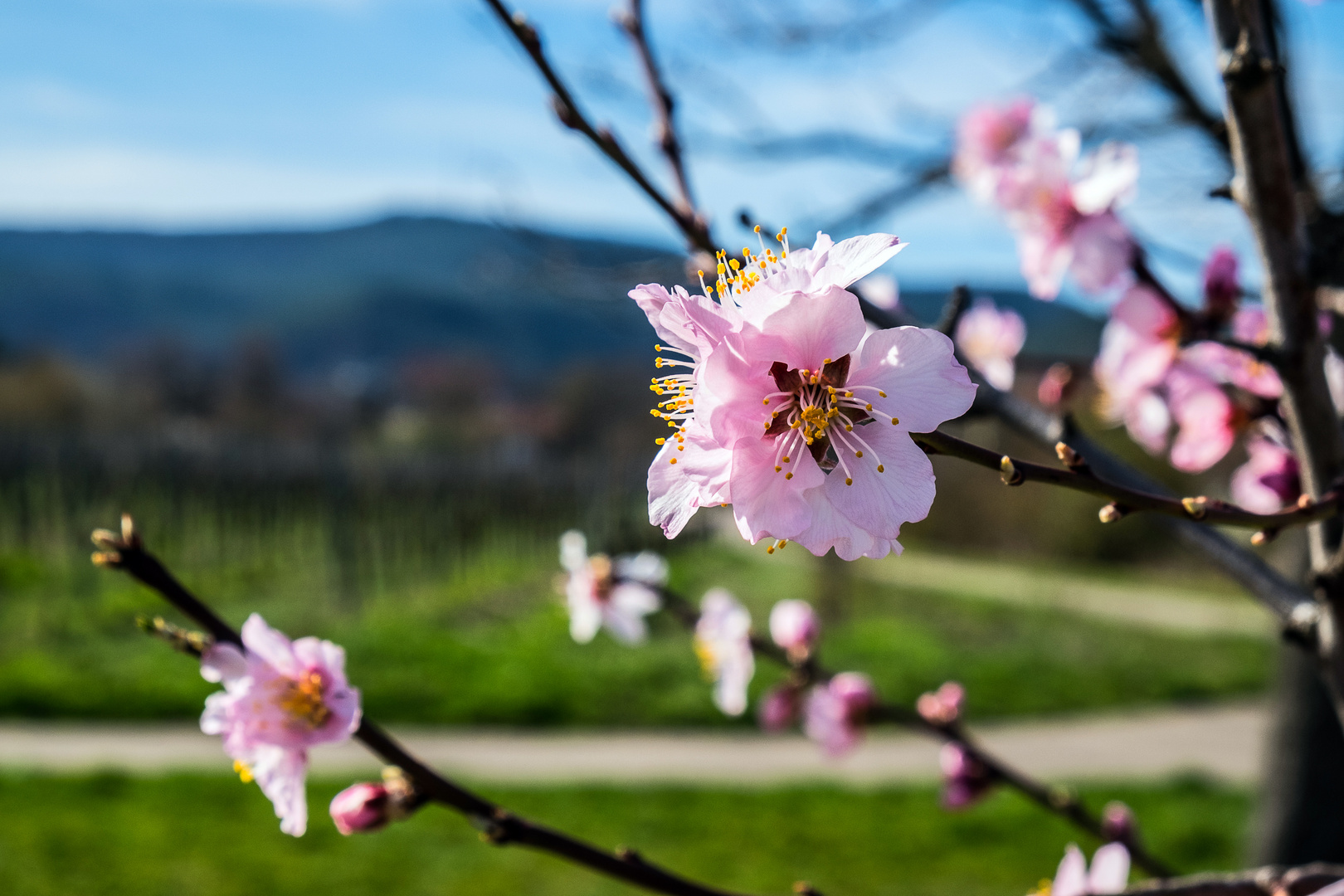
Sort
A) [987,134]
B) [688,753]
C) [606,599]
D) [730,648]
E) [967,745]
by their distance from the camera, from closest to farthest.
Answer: [967,745] < [730,648] < [606,599] < [987,134] < [688,753]

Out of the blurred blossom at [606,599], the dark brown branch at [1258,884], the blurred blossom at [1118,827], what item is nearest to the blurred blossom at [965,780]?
the blurred blossom at [1118,827]

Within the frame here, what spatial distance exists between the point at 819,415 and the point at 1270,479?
853mm

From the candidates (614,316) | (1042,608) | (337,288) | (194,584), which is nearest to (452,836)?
(614,316)

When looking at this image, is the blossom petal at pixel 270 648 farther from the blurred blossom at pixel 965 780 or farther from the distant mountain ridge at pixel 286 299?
the distant mountain ridge at pixel 286 299

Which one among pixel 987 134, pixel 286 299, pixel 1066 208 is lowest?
pixel 1066 208

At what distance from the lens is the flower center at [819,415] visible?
2.25 ft

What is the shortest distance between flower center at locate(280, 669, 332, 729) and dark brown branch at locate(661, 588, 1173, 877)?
0.79 m

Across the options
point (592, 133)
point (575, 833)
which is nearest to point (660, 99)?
point (592, 133)

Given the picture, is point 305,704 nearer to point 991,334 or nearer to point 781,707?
point 781,707

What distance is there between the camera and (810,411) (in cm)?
69

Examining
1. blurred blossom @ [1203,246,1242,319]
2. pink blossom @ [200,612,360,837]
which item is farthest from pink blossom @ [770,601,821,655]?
pink blossom @ [200,612,360,837]

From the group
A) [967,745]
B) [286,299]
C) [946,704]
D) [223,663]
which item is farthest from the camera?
[286,299]

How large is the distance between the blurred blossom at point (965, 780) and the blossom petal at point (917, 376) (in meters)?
1.19

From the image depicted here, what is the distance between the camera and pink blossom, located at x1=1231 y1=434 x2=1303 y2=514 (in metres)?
1.28
